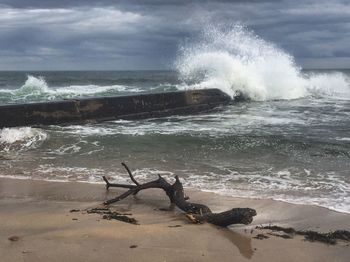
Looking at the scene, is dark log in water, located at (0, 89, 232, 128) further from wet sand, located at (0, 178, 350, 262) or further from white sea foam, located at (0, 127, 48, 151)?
wet sand, located at (0, 178, 350, 262)

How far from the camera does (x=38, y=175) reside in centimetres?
650

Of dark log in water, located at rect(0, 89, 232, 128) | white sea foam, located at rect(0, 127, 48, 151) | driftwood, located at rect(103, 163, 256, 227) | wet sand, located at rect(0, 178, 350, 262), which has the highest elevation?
dark log in water, located at rect(0, 89, 232, 128)

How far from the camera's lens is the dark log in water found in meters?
10.6

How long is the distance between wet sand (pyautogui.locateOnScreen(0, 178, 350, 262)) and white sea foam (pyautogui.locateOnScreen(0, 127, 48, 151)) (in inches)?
132

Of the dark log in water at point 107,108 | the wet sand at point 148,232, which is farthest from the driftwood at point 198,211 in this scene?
the dark log in water at point 107,108

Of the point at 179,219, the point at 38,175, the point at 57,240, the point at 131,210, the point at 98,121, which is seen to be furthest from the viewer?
the point at 98,121

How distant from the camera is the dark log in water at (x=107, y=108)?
10.6 meters

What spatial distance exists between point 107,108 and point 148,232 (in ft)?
29.2

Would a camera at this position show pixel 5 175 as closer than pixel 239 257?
No

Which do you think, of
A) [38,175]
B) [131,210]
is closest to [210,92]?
[38,175]

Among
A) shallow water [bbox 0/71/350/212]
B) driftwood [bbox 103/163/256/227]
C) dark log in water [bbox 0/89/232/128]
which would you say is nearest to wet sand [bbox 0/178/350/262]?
driftwood [bbox 103/163/256/227]

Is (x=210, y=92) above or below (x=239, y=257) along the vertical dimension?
above

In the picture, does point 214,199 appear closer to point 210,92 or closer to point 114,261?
point 114,261

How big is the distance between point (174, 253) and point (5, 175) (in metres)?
3.67
